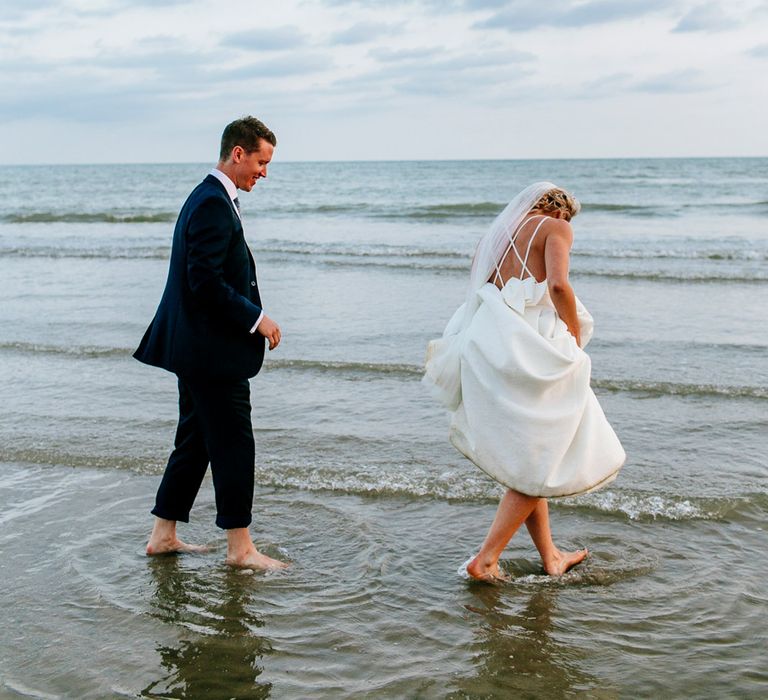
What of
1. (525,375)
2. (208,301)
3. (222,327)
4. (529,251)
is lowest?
(525,375)

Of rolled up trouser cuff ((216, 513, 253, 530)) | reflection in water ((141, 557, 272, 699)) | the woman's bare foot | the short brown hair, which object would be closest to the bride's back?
the short brown hair

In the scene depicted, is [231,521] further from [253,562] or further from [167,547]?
[167,547]

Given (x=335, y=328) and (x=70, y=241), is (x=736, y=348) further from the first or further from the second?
(x=70, y=241)

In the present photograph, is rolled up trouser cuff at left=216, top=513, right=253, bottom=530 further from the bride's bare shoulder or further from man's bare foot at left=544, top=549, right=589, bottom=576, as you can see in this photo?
the bride's bare shoulder

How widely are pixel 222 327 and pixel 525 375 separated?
1.33 metres

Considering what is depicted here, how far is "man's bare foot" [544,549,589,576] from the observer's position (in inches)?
163

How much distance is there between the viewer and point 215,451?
4094 mm

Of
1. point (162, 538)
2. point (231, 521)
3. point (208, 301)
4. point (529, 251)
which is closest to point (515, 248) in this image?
point (529, 251)

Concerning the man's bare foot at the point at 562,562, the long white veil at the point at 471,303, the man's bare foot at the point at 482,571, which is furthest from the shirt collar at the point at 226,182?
the man's bare foot at the point at 562,562

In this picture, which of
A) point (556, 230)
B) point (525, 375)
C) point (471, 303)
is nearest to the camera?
point (525, 375)

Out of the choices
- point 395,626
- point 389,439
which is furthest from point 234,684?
point 389,439

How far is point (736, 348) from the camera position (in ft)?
29.0

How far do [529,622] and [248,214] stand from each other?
92.2 ft

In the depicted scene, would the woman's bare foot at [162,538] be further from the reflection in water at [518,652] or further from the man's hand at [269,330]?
the reflection in water at [518,652]
